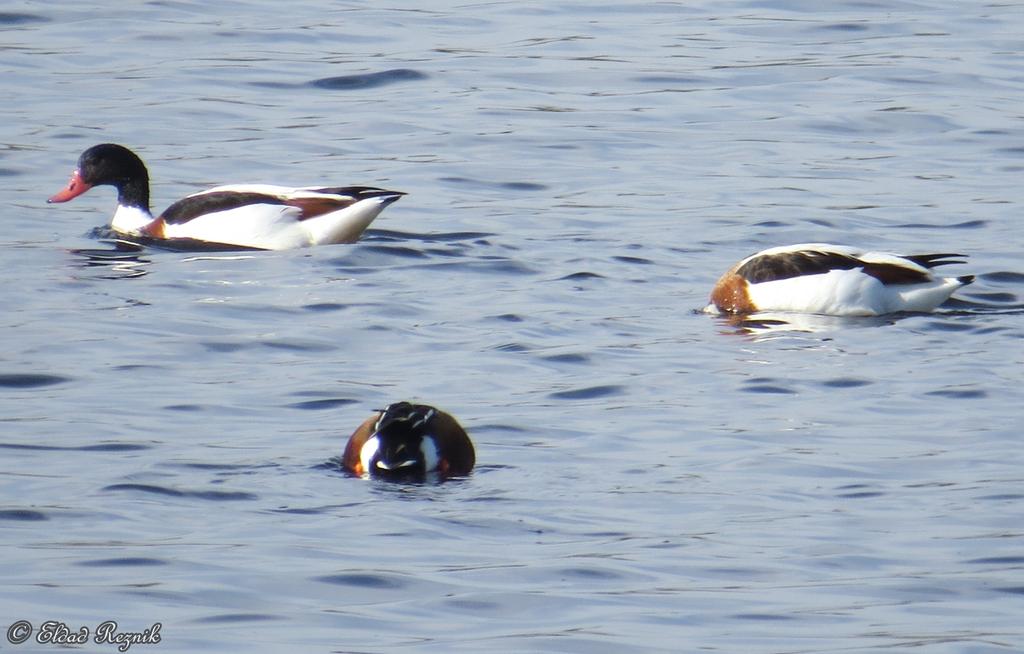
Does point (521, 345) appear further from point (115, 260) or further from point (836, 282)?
point (115, 260)

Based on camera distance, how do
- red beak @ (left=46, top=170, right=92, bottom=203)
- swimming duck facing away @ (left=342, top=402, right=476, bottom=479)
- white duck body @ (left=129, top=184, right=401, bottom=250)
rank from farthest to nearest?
red beak @ (left=46, top=170, right=92, bottom=203) → white duck body @ (left=129, top=184, right=401, bottom=250) → swimming duck facing away @ (left=342, top=402, right=476, bottom=479)

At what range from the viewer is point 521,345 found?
11.2 m

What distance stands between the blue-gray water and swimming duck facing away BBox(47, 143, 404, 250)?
0.71 ft

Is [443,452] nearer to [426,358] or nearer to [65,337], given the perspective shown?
[426,358]

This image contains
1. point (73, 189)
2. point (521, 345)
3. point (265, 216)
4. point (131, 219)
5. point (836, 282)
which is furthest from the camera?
point (73, 189)

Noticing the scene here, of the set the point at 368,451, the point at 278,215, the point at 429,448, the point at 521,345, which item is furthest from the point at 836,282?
the point at 368,451

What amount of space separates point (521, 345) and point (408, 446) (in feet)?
9.04

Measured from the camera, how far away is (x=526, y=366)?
10.8 m

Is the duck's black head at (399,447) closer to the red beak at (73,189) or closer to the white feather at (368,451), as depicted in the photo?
the white feather at (368,451)

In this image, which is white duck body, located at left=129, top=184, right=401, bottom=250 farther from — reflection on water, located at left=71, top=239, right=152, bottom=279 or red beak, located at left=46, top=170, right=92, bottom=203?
red beak, located at left=46, top=170, right=92, bottom=203

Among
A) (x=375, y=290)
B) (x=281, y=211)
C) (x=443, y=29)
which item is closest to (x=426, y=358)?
(x=375, y=290)

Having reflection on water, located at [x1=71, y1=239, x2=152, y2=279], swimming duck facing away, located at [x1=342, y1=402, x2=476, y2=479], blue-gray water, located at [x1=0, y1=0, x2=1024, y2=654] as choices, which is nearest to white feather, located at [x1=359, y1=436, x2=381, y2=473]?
swimming duck facing away, located at [x1=342, y1=402, x2=476, y2=479]

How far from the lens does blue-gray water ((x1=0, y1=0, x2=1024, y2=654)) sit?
7.19 m

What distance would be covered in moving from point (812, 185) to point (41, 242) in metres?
5.93
